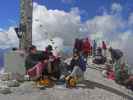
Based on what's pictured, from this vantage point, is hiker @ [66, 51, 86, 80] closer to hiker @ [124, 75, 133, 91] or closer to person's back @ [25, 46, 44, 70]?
person's back @ [25, 46, 44, 70]

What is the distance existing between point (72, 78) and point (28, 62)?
2.32m

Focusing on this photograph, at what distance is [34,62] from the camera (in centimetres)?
1988

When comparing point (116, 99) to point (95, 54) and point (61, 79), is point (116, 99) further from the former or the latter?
point (95, 54)

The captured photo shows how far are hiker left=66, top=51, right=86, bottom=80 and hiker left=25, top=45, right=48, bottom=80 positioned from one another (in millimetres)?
1298

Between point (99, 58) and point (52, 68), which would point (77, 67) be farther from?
point (99, 58)

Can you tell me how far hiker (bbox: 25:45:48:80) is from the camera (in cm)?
1928

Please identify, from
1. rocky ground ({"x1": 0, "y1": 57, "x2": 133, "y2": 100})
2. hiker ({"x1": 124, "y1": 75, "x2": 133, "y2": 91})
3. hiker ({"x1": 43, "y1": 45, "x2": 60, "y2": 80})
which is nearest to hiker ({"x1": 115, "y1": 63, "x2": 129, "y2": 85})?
hiker ({"x1": 124, "y1": 75, "x2": 133, "y2": 91})

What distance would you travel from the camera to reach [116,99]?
1878 cm

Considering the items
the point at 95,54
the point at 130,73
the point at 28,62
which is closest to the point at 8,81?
the point at 28,62

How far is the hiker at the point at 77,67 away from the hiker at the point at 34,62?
130 cm

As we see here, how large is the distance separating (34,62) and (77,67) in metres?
1.95

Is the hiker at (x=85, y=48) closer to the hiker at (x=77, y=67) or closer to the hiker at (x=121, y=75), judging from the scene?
the hiker at (x=121, y=75)

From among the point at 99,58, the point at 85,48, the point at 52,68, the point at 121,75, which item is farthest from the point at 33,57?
the point at 99,58

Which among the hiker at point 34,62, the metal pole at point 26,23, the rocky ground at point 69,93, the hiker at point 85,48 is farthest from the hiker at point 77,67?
the hiker at point 85,48
